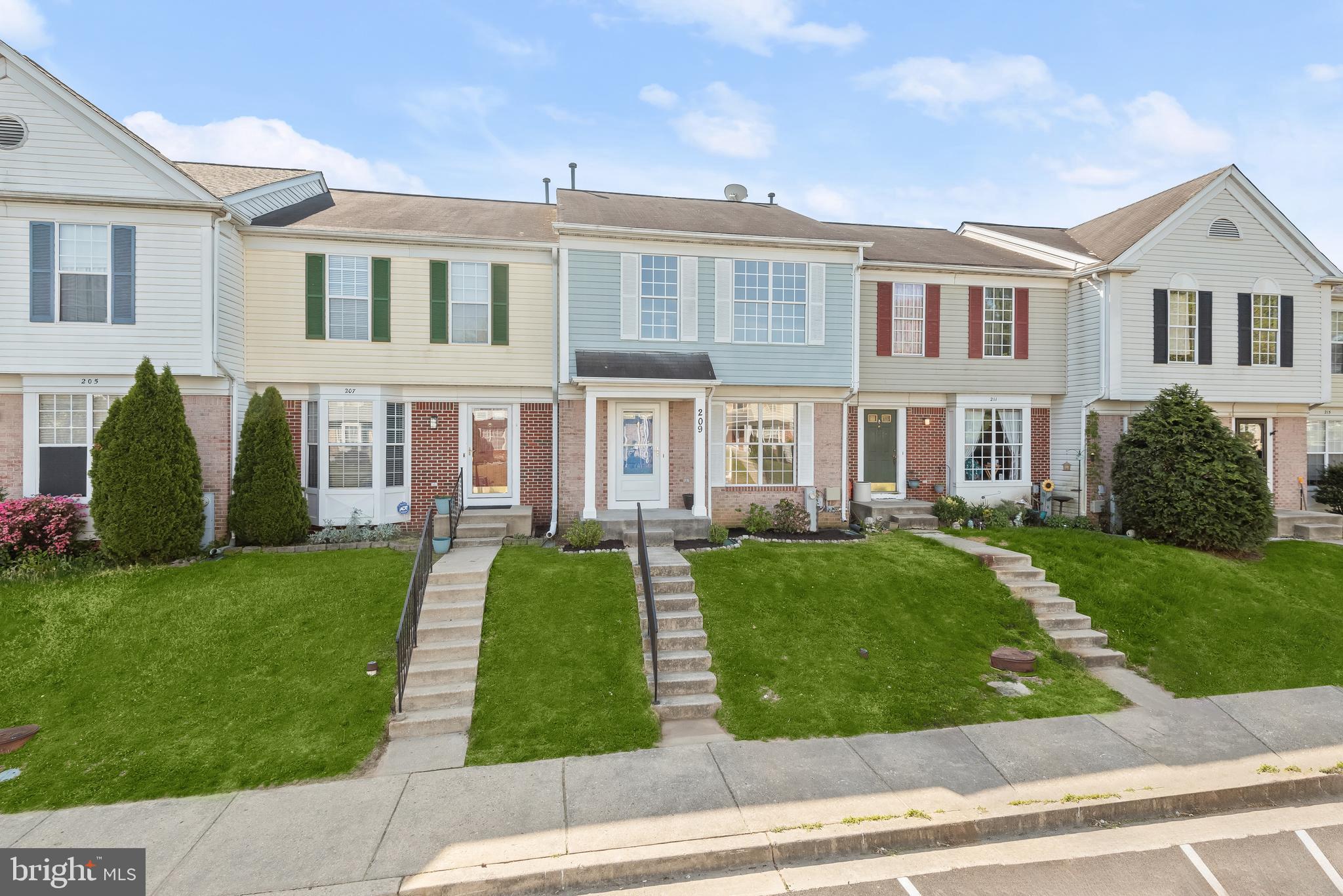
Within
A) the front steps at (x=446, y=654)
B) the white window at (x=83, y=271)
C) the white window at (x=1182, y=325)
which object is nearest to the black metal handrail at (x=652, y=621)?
the front steps at (x=446, y=654)

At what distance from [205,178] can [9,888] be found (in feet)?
43.6

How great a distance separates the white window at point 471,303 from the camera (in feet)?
40.3

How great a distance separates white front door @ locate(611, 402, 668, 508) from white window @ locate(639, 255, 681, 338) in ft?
5.09

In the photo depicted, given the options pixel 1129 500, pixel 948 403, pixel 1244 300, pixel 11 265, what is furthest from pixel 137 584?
pixel 1244 300

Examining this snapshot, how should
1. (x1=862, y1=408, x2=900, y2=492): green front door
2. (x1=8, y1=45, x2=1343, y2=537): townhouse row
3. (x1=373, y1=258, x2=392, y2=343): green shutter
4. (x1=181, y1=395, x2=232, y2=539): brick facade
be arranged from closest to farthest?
(x1=8, y1=45, x2=1343, y2=537): townhouse row → (x1=181, y1=395, x2=232, y2=539): brick facade → (x1=373, y1=258, x2=392, y2=343): green shutter → (x1=862, y1=408, x2=900, y2=492): green front door

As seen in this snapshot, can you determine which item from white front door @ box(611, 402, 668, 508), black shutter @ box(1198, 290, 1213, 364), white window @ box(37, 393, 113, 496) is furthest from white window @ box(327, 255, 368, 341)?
black shutter @ box(1198, 290, 1213, 364)

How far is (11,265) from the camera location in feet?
32.8

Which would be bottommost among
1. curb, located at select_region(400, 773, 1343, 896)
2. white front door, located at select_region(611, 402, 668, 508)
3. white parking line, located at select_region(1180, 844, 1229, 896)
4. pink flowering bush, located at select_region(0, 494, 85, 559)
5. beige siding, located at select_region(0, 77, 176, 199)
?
white parking line, located at select_region(1180, 844, 1229, 896)

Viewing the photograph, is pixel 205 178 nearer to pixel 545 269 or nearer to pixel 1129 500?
pixel 545 269

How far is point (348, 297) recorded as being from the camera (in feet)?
39.0

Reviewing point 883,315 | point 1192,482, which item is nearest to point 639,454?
point 883,315

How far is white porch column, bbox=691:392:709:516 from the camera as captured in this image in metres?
12.1

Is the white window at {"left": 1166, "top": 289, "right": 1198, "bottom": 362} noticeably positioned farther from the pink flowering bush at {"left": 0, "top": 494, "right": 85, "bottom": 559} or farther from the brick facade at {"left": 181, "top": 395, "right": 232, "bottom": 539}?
→ the pink flowering bush at {"left": 0, "top": 494, "right": 85, "bottom": 559}

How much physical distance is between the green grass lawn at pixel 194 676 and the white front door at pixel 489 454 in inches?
130
